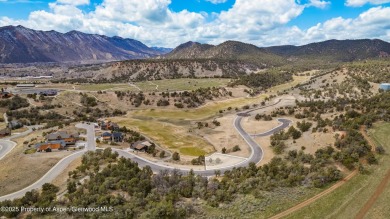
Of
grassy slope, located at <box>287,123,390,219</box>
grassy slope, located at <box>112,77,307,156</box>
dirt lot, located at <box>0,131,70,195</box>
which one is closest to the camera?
grassy slope, located at <box>287,123,390,219</box>

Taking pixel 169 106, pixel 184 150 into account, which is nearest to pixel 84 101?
pixel 169 106

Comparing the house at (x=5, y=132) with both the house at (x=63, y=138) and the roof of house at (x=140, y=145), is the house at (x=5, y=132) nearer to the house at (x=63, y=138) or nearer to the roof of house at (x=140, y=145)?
the house at (x=63, y=138)

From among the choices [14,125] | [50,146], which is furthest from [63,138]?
[14,125]

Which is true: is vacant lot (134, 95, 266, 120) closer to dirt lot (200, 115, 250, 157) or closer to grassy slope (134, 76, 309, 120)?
grassy slope (134, 76, 309, 120)

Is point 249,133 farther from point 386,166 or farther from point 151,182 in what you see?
point 151,182

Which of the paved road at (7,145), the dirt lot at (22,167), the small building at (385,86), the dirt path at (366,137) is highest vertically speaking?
the small building at (385,86)

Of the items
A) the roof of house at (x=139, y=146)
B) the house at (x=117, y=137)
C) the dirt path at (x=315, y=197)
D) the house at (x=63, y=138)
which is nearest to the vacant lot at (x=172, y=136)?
the roof of house at (x=139, y=146)

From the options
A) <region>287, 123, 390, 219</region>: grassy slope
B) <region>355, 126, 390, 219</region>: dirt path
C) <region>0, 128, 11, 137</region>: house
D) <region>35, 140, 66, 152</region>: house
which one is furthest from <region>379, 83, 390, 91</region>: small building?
<region>0, 128, 11, 137</region>: house
